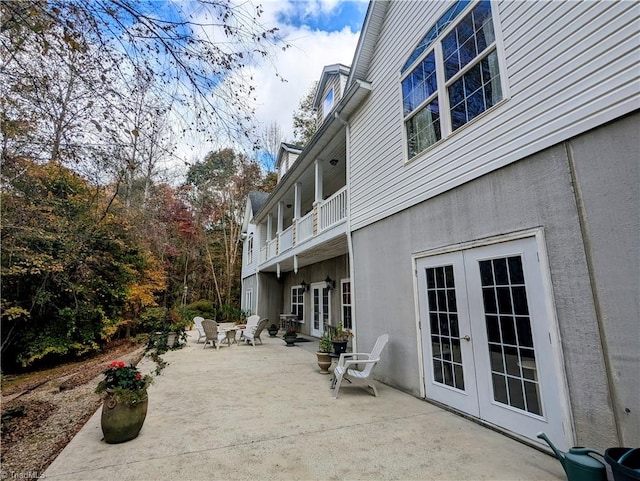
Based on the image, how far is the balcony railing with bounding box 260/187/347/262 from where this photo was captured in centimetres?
781

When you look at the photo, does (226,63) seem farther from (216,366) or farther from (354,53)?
(216,366)

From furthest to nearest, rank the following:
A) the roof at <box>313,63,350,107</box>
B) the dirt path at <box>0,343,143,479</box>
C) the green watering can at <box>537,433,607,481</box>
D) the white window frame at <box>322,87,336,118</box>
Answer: the white window frame at <box>322,87,336,118</box> < the roof at <box>313,63,350,107</box> < the dirt path at <box>0,343,143,479</box> < the green watering can at <box>537,433,607,481</box>

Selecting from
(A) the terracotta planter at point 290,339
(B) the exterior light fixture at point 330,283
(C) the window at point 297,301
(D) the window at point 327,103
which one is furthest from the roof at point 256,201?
(A) the terracotta planter at point 290,339

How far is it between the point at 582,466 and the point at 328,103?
1050 centimetres

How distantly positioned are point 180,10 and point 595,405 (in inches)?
207

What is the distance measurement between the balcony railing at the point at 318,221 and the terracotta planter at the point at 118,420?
212 inches

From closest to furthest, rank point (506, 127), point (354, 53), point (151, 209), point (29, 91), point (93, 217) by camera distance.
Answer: point (506, 127)
point (29, 91)
point (354, 53)
point (93, 217)
point (151, 209)

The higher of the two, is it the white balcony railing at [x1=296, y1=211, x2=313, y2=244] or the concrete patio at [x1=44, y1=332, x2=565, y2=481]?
the white balcony railing at [x1=296, y1=211, x2=313, y2=244]

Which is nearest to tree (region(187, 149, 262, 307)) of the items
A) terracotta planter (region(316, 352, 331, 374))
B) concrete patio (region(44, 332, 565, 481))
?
terracotta planter (region(316, 352, 331, 374))

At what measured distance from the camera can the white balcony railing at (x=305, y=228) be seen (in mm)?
9320

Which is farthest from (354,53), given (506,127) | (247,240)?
(247,240)

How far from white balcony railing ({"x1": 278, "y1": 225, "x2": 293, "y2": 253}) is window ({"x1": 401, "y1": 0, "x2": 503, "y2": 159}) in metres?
6.32

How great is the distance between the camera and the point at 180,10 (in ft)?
9.62

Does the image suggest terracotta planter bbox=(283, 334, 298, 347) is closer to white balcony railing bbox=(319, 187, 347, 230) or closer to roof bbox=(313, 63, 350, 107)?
white balcony railing bbox=(319, 187, 347, 230)
